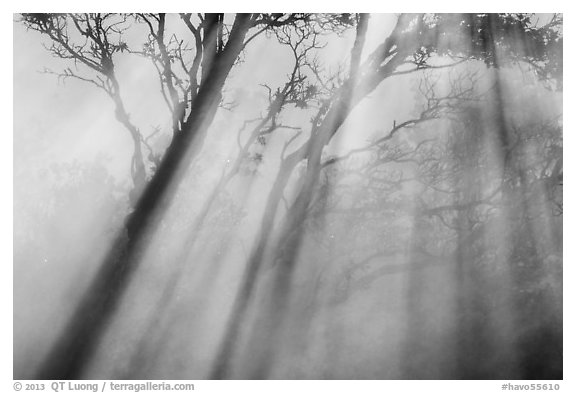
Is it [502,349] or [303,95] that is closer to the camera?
[502,349]

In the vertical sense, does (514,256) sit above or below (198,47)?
below

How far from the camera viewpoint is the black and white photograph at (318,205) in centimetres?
805

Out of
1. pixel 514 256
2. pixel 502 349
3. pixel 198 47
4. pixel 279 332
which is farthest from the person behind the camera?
pixel 514 256

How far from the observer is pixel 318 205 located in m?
11.8

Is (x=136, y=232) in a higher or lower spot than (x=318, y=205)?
lower

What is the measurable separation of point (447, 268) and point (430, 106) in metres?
4.27

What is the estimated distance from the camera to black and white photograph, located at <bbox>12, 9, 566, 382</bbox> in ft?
26.4

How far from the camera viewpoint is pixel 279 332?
9.54 metres
